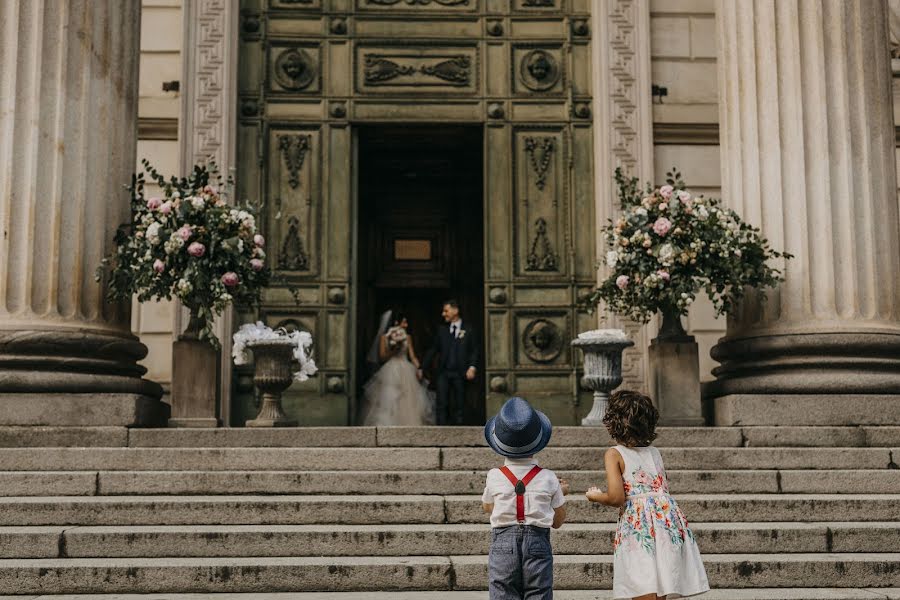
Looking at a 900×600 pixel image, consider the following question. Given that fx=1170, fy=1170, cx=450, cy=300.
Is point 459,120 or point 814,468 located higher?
point 459,120

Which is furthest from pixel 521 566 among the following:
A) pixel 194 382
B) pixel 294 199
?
pixel 294 199

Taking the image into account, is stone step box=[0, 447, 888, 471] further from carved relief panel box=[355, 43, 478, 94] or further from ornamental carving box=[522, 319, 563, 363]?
carved relief panel box=[355, 43, 478, 94]

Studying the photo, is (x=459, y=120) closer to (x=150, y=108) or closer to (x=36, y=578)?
(x=150, y=108)

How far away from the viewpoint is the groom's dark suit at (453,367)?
14.9 m

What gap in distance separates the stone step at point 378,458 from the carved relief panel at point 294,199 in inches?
213

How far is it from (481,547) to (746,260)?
14.0 feet

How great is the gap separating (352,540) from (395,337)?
7.85 meters

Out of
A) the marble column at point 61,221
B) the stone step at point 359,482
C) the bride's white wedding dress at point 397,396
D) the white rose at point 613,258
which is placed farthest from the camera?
the bride's white wedding dress at point 397,396

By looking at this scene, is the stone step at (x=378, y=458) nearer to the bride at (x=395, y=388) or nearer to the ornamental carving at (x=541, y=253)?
the ornamental carving at (x=541, y=253)

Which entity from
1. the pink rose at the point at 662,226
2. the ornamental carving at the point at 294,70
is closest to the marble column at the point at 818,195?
the pink rose at the point at 662,226

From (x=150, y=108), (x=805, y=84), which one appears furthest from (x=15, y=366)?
(x=805, y=84)

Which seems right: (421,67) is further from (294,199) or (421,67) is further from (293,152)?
(294,199)

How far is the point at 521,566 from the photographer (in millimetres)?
5539

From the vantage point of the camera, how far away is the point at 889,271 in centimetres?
1076
